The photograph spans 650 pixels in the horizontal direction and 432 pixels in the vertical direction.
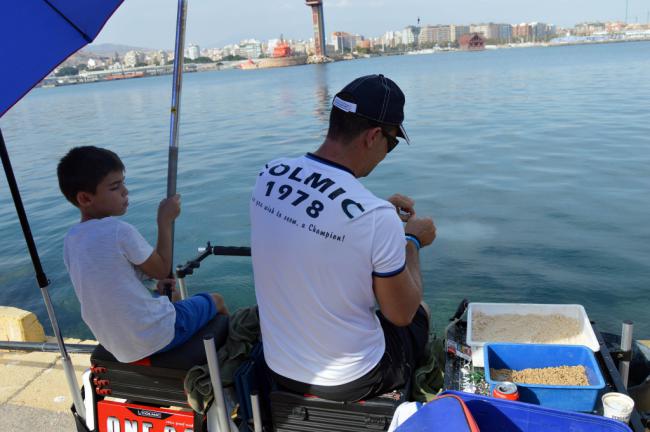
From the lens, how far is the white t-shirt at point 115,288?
2.14 m

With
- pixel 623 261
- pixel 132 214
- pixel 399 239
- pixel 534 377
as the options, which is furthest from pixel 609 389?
pixel 132 214

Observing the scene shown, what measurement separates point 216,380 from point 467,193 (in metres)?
9.62

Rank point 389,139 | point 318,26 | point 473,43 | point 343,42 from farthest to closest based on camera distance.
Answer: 1. point 343,42
2. point 473,43
3. point 318,26
4. point 389,139

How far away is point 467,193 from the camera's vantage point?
1103cm

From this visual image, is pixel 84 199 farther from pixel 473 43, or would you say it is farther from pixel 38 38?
pixel 473 43

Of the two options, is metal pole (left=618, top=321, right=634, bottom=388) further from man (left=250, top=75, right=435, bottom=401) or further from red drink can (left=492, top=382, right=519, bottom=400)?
man (left=250, top=75, right=435, bottom=401)

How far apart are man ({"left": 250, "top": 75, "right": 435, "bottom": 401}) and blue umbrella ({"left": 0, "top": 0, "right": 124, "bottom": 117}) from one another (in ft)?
3.29

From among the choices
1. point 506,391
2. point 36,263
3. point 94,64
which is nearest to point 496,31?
point 94,64

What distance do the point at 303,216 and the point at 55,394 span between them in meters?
2.51

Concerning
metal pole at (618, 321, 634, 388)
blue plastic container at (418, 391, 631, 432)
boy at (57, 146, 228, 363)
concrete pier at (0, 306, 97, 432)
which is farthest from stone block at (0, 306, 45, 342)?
metal pole at (618, 321, 634, 388)

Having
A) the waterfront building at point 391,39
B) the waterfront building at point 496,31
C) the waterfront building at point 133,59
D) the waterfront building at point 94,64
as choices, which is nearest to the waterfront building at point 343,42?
the waterfront building at point 391,39

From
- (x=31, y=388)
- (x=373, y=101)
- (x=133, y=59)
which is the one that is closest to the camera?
(x=373, y=101)

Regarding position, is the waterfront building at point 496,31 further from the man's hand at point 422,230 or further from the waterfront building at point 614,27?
the man's hand at point 422,230

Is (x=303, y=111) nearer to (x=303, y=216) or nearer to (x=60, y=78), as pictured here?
(x=303, y=216)
